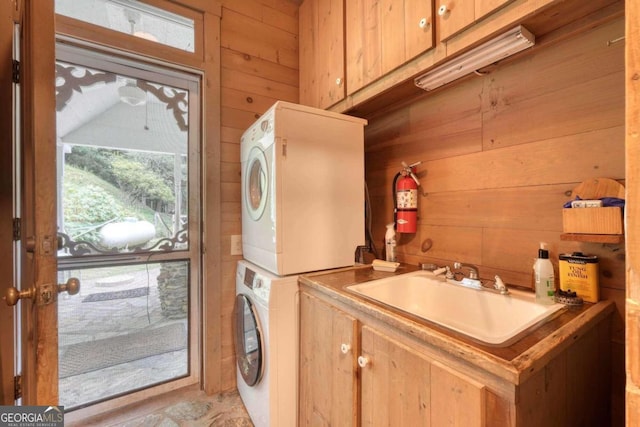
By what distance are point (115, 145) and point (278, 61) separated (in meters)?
1.31

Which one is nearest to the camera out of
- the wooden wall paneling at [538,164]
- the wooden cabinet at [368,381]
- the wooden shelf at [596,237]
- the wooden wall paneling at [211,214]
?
the wooden cabinet at [368,381]

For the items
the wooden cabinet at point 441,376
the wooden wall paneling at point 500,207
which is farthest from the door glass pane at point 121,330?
the wooden wall paneling at point 500,207

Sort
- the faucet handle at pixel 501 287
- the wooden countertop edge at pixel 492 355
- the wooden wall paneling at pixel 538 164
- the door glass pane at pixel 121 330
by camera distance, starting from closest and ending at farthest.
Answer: the wooden countertop edge at pixel 492 355
the wooden wall paneling at pixel 538 164
the faucet handle at pixel 501 287
the door glass pane at pixel 121 330

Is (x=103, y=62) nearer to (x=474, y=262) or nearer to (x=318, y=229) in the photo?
(x=318, y=229)

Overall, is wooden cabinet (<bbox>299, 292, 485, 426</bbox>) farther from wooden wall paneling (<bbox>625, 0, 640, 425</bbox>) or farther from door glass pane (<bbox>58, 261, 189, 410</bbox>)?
door glass pane (<bbox>58, 261, 189, 410</bbox>)

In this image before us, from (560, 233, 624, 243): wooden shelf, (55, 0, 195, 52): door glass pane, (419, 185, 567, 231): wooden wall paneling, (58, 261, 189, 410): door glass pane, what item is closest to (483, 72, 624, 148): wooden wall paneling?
(419, 185, 567, 231): wooden wall paneling

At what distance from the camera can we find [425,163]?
1557 mm

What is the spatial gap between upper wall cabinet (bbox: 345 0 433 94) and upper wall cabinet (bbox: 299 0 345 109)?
0.09 metres

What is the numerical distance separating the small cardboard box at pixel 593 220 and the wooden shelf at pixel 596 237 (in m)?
0.01

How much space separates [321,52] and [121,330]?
7.42 feet

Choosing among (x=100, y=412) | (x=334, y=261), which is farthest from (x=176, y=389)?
(x=334, y=261)

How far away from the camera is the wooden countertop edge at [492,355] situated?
1.89 ft

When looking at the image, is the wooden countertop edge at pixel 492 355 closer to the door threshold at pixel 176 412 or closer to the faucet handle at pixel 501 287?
the faucet handle at pixel 501 287

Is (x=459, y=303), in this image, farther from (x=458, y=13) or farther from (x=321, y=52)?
(x=321, y=52)
